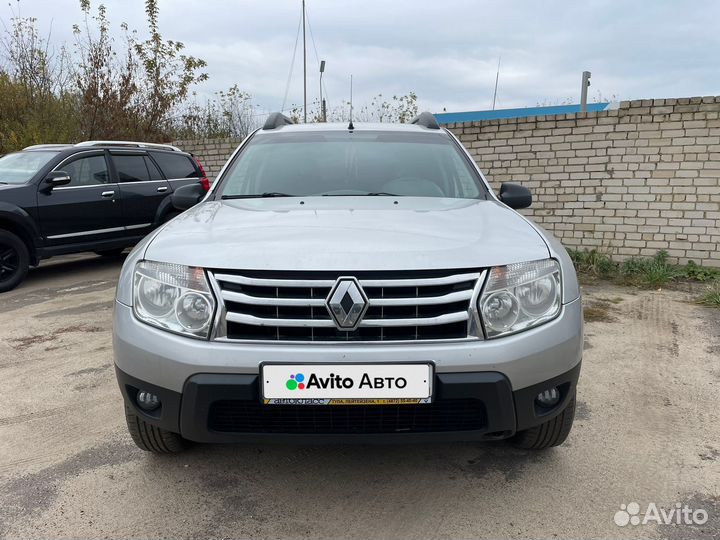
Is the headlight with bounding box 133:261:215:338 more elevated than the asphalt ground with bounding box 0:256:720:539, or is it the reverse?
the headlight with bounding box 133:261:215:338

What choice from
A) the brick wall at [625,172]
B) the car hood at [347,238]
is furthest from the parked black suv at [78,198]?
the car hood at [347,238]

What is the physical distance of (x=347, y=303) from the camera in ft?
5.72

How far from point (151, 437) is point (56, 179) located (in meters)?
5.13

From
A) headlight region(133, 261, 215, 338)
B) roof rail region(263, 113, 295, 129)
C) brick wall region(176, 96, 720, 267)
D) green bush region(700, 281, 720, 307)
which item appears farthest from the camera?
brick wall region(176, 96, 720, 267)

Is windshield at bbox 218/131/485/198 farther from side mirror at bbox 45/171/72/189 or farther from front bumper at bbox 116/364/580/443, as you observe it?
side mirror at bbox 45/171/72/189

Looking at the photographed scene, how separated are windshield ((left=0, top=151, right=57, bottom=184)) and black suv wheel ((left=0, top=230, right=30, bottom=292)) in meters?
0.74

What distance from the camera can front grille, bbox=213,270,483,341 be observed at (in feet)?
5.81

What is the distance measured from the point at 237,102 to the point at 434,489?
548 inches

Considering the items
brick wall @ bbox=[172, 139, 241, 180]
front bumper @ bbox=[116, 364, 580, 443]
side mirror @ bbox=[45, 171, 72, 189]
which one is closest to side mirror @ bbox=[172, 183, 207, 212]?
front bumper @ bbox=[116, 364, 580, 443]

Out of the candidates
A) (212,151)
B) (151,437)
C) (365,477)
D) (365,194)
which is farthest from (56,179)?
(365,477)

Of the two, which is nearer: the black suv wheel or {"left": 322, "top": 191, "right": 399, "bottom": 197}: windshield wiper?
{"left": 322, "top": 191, "right": 399, "bottom": 197}: windshield wiper

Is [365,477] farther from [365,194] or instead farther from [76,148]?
[76,148]

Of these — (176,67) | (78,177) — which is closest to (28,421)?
(78,177)

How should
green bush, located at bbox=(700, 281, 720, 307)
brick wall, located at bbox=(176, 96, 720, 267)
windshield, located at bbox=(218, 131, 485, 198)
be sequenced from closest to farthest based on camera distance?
1. windshield, located at bbox=(218, 131, 485, 198)
2. green bush, located at bbox=(700, 281, 720, 307)
3. brick wall, located at bbox=(176, 96, 720, 267)
